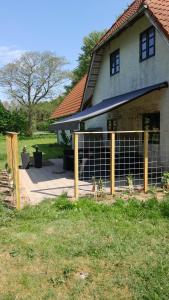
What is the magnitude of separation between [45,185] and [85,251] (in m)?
7.19

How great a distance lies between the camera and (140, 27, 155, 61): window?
15797 millimetres

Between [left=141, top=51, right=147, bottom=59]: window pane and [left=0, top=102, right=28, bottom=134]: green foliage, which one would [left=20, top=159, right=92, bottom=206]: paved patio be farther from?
[left=0, top=102, right=28, bottom=134]: green foliage

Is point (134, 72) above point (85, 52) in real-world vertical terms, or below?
below

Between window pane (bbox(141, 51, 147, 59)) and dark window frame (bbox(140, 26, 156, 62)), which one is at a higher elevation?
dark window frame (bbox(140, 26, 156, 62))

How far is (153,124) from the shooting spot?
16.4 meters

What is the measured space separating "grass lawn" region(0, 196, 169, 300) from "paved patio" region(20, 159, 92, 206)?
5.87 ft

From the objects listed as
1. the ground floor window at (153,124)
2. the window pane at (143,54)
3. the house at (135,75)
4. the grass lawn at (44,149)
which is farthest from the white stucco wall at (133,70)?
the grass lawn at (44,149)

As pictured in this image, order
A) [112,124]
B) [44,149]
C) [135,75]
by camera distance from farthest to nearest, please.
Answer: [44,149] < [112,124] < [135,75]

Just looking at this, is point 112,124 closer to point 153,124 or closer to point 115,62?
point 115,62

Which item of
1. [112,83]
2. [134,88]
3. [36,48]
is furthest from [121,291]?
[36,48]

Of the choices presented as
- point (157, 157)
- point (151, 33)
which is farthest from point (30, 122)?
point (157, 157)

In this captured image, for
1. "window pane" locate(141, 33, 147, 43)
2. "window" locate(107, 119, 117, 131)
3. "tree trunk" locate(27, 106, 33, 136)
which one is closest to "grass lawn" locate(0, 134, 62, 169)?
"window" locate(107, 119, 117, 131)

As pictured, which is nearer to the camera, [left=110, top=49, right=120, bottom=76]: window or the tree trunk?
[left=110, top=49, right=120, bottom=76]: window

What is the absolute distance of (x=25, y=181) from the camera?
14758 millimetres
